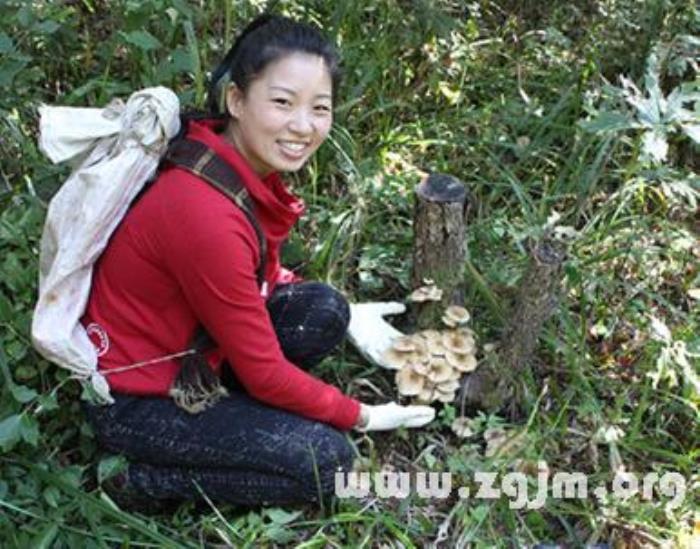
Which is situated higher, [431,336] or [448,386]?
[431,336]

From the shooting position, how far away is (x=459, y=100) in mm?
3711

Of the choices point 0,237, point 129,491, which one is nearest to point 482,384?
point 129,491

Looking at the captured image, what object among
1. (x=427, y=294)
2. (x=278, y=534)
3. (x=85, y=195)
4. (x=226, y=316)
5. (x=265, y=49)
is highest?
(x=265, y=49)

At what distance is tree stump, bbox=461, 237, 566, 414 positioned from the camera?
2480 millimetres

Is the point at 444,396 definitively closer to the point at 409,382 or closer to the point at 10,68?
the point at 409,382

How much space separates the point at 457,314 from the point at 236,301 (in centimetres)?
83

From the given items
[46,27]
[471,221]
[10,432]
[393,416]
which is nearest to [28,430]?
[10,432]

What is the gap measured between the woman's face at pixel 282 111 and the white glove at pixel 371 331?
698 millimetres

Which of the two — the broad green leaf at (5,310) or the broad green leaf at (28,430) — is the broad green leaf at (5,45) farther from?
the broad green leaf at (28,430)

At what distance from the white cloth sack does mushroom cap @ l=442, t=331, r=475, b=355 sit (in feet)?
3.35

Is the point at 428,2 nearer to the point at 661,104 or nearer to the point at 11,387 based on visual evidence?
the point at 661,104

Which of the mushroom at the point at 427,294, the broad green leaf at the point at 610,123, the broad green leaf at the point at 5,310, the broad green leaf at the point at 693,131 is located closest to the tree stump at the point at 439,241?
the mushroom at the point at 427,294

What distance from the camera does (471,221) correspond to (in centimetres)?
333

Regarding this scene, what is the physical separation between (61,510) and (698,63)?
10.0ft
